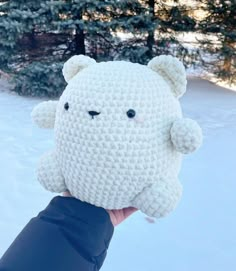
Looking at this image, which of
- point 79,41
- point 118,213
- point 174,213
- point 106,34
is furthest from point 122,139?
point 79,41

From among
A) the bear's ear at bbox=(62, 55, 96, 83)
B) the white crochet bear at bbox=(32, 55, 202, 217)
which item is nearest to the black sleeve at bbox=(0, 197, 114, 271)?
the white crochet bear at bbox=(32, 55, 202, 217)

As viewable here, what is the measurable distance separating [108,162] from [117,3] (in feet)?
9.63

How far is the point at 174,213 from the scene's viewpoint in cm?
158

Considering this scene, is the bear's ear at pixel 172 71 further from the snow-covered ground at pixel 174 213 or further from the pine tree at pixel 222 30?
the pine tree at pixel 222 30

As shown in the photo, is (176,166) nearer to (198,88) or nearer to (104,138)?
(104,138)

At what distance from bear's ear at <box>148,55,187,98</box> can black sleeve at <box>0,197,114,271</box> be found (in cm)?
28

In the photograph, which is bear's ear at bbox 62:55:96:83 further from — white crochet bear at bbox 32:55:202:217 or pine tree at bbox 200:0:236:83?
pine tree at bbox 200:0:236:83

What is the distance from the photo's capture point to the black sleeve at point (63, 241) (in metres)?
0.60

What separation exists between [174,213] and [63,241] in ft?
3.37

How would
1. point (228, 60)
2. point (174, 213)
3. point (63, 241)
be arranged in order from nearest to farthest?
point (63, 241) → point (174, 213) → point (228, 60)

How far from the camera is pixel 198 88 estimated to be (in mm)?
4113

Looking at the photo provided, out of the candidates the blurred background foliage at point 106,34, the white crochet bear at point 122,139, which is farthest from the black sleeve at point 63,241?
the blurred background foliage at point 106,34

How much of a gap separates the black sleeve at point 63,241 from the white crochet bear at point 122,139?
3 centimetres

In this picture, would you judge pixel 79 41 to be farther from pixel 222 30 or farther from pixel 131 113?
pixel 131 113
